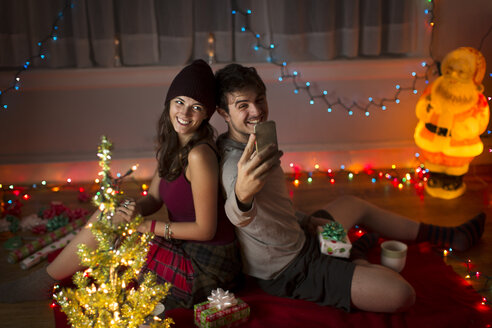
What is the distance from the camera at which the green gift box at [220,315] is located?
164cm

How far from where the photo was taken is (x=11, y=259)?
2217mm

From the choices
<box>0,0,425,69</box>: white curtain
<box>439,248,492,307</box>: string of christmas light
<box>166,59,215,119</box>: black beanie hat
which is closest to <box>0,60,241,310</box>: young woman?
<box>166,59,215,119</box>: black beanie hat

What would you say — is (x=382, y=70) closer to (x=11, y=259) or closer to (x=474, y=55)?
(x=474, y=55)

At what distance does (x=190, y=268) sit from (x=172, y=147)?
1.38 feet

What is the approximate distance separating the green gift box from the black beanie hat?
0.65 m

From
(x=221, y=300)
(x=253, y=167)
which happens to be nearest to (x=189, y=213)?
(x=221, y=300)

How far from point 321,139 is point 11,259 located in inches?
76.9

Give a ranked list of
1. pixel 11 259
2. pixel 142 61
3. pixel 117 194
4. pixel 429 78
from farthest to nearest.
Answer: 1. pixel 429 78
2. pixel 142 61
3. pixel 11 259
4. pixel 117 194

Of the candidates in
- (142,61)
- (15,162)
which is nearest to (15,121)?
(15,162)

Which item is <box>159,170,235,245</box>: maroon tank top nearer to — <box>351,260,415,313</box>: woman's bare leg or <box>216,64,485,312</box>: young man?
<box>216,64,485,312</box>: young man

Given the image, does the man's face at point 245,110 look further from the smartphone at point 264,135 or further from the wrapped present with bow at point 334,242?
the wrapped present with bow at point 334,242

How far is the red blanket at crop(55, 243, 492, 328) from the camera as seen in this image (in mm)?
1732

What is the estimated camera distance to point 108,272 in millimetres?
1249

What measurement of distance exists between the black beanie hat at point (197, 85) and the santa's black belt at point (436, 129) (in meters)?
1.57
